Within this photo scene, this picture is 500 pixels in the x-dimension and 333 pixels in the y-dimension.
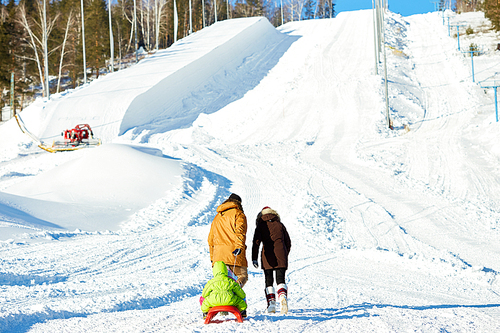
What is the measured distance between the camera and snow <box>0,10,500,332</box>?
5312 mm

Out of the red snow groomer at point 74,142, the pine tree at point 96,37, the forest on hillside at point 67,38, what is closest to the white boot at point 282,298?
the red snow groomer at point 74,142

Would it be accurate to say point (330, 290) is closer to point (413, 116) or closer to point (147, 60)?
point (413, 116)

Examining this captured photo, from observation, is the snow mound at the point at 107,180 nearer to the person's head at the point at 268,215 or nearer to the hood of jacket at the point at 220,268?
the person's head at the point at 268,215

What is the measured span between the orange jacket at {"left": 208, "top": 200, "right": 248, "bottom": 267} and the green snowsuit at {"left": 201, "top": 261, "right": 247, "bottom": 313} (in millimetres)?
409

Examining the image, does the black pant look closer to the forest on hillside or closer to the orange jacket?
the orange jacket

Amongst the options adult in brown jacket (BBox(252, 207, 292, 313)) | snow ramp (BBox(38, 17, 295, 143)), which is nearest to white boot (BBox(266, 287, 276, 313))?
adult in brown jacket (BBox(252, 207, 292, 313))

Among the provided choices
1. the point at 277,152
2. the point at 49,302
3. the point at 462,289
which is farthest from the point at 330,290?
the point at 277,152

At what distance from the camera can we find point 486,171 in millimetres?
13281

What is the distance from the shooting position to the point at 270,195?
1209 cm

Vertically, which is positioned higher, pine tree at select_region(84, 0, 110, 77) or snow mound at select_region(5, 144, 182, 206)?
pine tree at select_region(84, 0, 110, 77)

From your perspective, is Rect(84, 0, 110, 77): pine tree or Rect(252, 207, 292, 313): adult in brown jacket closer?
Rect(252, 207, 292, 313): adult in brown jacket

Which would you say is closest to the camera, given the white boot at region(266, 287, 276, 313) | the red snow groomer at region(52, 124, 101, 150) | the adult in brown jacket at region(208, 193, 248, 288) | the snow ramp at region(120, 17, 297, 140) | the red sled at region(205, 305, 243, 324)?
the red sled at region(205, 305, 243, 324)

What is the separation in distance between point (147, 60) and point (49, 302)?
101 feet

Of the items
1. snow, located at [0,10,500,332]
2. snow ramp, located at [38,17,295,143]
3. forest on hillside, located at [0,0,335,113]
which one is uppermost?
forest on hillside, located at [0,0,335,113]
